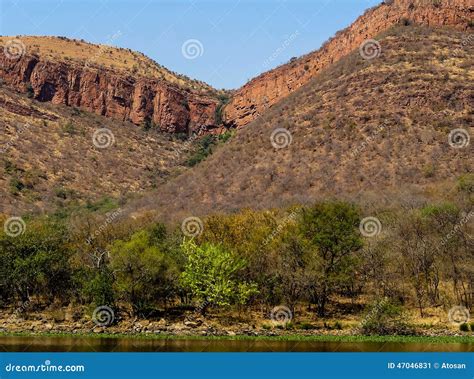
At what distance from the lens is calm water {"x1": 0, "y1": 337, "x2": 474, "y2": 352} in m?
33.4

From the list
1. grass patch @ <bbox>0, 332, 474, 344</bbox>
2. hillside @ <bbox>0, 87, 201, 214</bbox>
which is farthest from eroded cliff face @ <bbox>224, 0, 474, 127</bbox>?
grass patch @ <bbox>0, 332, 474, 344</bbox>

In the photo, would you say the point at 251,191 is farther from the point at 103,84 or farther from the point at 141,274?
the point at 103,84

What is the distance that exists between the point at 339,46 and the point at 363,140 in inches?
1866

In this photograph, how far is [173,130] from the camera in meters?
162

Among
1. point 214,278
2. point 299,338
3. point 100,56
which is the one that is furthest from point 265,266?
point 100,56

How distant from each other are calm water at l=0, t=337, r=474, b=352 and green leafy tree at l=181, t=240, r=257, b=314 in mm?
8937

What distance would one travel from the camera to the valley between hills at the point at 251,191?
158 feet

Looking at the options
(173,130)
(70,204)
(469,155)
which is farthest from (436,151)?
(173,130)

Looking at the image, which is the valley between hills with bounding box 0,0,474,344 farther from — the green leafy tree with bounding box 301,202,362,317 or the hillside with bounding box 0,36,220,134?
the hillside with bounding box 0,36,220,134

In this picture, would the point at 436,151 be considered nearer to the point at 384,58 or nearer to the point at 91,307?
the point at 384,58

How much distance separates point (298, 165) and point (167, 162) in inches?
2187

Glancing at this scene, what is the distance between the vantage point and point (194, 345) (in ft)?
118

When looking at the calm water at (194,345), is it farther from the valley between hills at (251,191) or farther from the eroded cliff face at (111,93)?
the eroded cliff face at (111,93)

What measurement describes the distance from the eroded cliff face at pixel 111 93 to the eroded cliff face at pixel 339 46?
1211 centimetres
